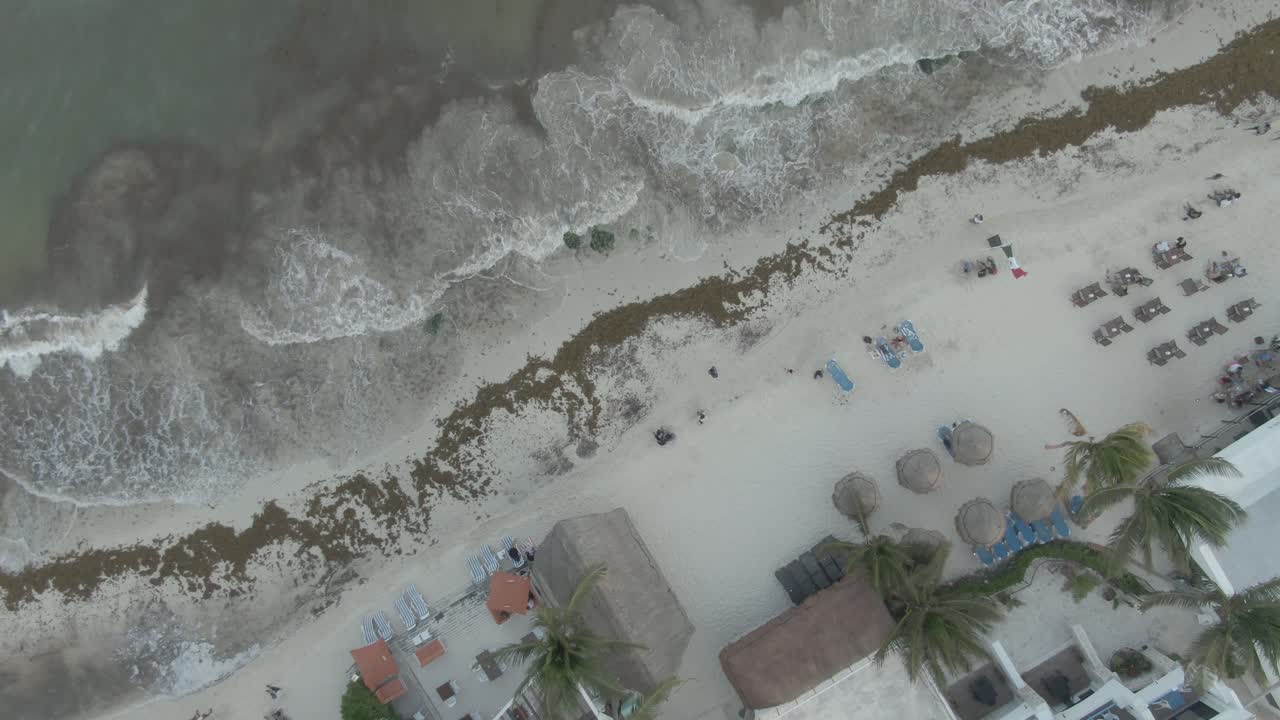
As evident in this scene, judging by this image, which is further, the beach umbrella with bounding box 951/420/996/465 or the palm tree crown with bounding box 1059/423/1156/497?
the beach umbrella with bounding box 951/420/996/465

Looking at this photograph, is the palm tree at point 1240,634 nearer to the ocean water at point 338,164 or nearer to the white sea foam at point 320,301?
the ocean water at point 338,164

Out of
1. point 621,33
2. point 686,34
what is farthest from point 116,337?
point 686,34

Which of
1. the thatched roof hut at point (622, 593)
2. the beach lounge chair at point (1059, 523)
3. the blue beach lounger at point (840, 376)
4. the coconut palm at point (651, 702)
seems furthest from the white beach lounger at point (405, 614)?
the beach lounge chair at point (1059, 523)

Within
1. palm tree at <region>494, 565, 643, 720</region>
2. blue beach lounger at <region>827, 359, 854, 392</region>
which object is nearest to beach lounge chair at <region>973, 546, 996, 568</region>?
blue beach lounger at <region>827, 359, 854, 392</region>

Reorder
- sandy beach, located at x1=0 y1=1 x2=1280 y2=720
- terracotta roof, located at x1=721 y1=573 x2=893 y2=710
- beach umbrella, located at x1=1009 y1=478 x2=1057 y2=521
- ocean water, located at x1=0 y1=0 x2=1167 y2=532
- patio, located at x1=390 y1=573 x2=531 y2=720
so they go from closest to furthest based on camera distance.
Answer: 1. terracotta roof, located at x1=721 y1=573 x2=893 y2=710
2. beach umbrella, located at x1=1009 y1=478 x2=1057 y2=521
3. patio, located at x1=390 y1=573 x2=531 y2=720
4. sandy beach, located at x1=0 y1=1 x2=1280 y2=720
5. ocean water, located at x1=0 y1=0 x2=1167 y2=532

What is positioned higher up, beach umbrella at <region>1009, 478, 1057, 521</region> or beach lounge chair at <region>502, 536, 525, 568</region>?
beach lounge chair at <region>502, 536, 525, 568</region>

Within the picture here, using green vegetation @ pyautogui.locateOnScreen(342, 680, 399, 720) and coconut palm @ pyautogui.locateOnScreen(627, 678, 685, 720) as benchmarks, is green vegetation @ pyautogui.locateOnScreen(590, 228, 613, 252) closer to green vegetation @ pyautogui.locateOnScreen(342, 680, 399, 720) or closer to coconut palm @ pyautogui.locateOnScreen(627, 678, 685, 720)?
coconut palm @ pyautogui.locateOnScreen(627, 678, 685, 720)
